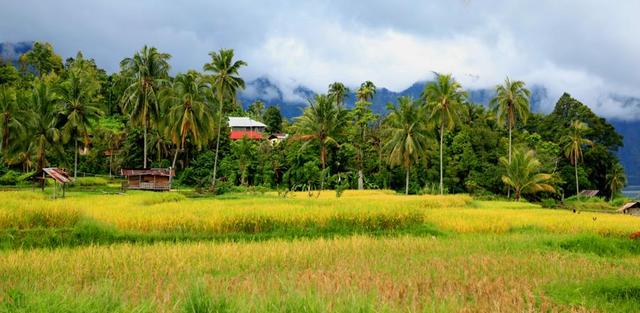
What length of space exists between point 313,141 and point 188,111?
10.3 metres

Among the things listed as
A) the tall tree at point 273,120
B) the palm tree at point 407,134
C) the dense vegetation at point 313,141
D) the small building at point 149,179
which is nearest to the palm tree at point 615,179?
the dense vegetation at point 313,141

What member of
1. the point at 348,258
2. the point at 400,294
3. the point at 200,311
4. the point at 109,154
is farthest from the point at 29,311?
the point at 109,154

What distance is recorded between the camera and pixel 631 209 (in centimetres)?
3356

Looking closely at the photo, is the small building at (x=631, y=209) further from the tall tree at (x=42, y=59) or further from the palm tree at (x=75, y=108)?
the tall tree at (x=42, y=59)

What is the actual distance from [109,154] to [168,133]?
11942 millimetres

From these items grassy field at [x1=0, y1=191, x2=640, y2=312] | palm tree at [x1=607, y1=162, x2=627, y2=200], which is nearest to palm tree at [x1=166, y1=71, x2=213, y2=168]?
grassy field at [x1=0, y1=191, x2=640, y2=312]

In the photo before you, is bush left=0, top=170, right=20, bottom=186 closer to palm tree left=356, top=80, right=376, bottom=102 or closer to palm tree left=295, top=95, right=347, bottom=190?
palm tree left=295, top=95, right=347, bottom=190

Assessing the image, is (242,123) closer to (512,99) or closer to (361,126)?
(361,126)

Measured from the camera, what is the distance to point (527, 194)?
138 feet

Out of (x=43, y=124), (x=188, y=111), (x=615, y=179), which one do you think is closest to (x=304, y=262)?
(x=188, y=111)

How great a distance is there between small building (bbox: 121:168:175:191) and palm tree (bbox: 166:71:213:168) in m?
3.36

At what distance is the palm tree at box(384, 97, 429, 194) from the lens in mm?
38062

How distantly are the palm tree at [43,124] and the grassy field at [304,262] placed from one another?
65.0 feet

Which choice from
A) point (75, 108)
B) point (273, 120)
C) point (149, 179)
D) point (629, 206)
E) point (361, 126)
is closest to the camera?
point (629, 206)
